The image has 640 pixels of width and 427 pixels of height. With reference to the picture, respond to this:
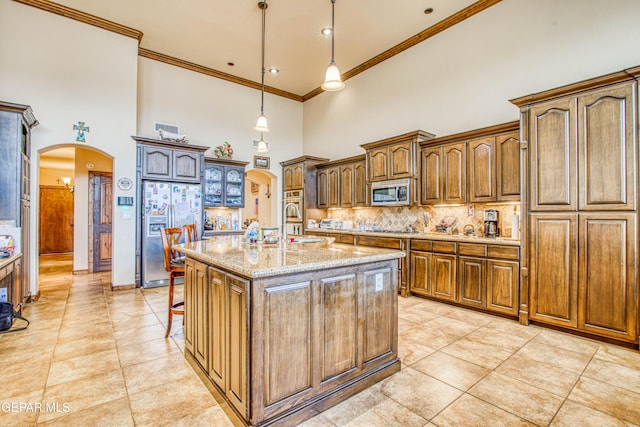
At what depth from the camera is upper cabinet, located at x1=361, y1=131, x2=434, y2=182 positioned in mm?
4785

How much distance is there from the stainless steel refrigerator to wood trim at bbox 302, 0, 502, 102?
14.1 ft

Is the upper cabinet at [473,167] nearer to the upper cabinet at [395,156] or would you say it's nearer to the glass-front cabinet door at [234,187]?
the upper cabinet at [395,156]

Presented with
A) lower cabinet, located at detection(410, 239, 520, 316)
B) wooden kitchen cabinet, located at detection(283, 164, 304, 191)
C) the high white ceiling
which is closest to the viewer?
lower cabinet, located at detection(410, 239, 520, 316)

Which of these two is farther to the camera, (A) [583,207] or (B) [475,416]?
(A) [583,207]

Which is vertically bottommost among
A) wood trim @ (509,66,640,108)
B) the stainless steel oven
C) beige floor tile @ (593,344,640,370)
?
beige floor tile @ (593,344,640,370)

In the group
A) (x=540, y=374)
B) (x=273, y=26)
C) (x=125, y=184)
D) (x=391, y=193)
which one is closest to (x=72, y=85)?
(x=125, y=184)

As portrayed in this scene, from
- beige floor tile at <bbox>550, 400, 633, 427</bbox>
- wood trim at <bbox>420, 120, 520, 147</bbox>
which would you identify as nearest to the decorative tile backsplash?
wood trim at <bbox>420, 120, 520, 147</bbox>

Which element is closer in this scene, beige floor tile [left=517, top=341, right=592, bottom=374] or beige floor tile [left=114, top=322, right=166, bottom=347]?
beige floor tile [left=517, top=341, right=592, bottom=374]

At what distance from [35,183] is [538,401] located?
6.43m

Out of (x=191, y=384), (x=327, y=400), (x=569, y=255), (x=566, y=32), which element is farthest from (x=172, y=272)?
(x=566, y=32)

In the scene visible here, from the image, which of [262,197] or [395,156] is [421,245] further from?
[262,197]

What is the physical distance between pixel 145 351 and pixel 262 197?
22.3ft

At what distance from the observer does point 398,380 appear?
89.5 inches

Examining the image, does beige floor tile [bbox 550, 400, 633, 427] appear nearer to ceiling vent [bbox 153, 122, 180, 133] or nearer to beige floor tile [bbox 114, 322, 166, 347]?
beige floor tile [bbox 114, 322, 166, 347]
